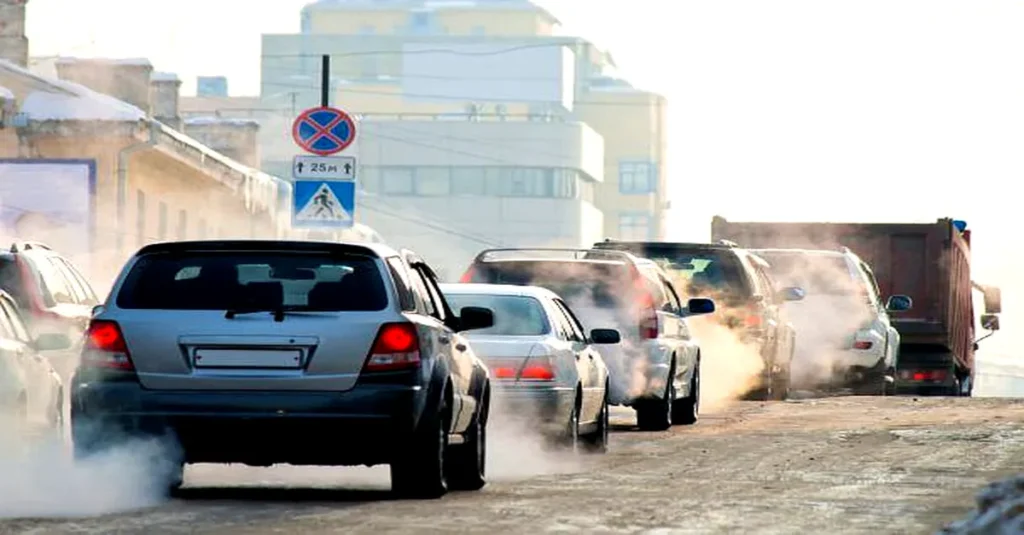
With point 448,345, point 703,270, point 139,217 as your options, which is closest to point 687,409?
point 703,270

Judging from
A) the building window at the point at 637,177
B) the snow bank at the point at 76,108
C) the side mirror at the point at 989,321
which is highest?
the building window at the point at 637,177

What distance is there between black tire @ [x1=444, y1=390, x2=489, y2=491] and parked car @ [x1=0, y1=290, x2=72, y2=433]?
274 cm

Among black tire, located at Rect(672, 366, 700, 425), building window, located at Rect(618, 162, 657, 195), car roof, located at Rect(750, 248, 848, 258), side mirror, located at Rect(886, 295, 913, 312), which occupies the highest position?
building window, located at Rect(618, 162, 657, 195)

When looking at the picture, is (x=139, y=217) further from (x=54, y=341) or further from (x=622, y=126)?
(x=622, y=126)

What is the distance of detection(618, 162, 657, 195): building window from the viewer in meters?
196

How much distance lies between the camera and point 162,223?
184 ft

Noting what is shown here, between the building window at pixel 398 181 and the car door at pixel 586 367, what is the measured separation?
148m

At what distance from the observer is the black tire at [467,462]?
52.6ft

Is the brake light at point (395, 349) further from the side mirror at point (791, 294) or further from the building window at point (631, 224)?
the building window at point (631, 224)

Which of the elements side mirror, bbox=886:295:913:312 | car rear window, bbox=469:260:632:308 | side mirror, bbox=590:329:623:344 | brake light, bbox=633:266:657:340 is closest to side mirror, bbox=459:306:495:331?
side mirror, bbox=590:329:623:344

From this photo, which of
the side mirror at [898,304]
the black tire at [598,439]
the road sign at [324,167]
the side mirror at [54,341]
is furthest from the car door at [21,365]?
the side mirror at [898,304]

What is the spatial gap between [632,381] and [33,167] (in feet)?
88.8

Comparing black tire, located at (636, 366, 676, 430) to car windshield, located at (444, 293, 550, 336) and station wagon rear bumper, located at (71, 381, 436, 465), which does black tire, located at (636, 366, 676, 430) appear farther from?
station wagon rear bumper, located at (71, 381, 436, 465)

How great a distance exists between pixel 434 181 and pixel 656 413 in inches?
5688
